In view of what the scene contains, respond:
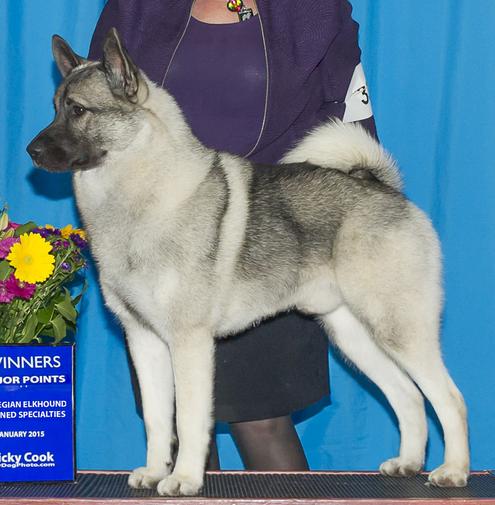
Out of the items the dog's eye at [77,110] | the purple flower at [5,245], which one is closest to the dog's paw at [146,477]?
the purple flower at [5,245]

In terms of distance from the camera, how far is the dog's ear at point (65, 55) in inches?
77.7

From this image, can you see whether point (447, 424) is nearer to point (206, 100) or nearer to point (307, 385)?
point (307, 385)

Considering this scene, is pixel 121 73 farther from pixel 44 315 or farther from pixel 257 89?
pixel 44 315

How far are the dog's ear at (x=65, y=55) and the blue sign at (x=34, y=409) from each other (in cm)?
75

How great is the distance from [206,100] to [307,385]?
96 centimetres

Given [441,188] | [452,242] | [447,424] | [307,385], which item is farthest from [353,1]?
[447,424]

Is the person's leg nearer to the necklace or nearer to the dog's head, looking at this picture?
the dog's head

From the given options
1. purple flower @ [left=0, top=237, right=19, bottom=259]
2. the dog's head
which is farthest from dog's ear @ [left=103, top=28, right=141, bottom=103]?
purple flower @ [left=0, top=237, right=19, bottom=259]

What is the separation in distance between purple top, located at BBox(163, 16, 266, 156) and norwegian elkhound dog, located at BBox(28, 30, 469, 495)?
0.69ft

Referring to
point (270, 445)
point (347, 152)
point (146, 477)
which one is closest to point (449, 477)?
point (270, 445)

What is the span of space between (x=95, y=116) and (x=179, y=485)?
3.01 ft

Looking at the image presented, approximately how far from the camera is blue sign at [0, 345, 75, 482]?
1827 mm

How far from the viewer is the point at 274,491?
182 centimetres

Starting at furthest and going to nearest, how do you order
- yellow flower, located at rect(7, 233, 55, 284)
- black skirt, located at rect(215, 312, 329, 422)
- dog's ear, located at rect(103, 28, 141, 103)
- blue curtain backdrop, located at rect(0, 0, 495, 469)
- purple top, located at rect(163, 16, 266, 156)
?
1. blue curtain backdrop, located at rect(0, 0, 495, 469)
2. black skirt, located at rect(215, 312, 329, 422)
3. purple top, located at rect(163, 16, 266, 156)
4. yellow flower, located at rect(7, 233, 55, 284)
5. dog's ear, located at rect(103, 28, 141, 103)
